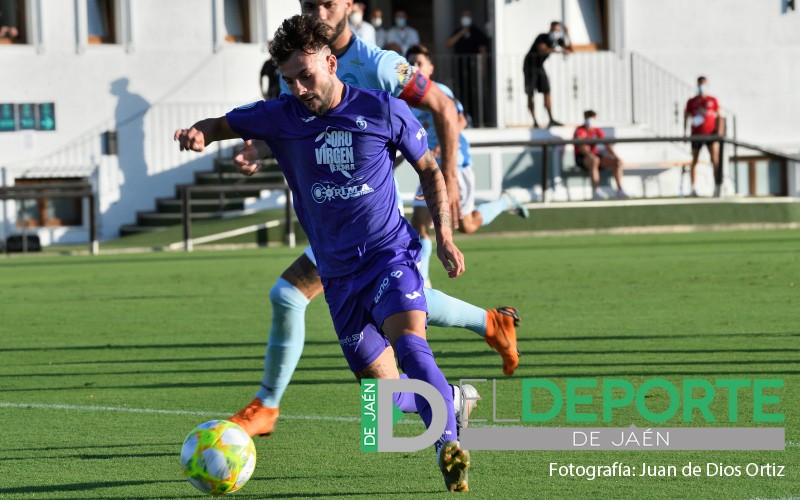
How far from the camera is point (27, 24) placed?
28.0 m

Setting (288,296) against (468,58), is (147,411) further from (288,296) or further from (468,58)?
(468,58)

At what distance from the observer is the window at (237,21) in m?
29.8

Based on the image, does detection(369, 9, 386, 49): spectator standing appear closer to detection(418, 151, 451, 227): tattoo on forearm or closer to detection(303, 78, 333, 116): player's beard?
detection(418, 151, 451, 227): tattoo on forearm

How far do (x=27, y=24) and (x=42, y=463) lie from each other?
2291 centimetres

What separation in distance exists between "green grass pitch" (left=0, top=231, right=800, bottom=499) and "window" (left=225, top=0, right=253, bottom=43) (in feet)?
37.2

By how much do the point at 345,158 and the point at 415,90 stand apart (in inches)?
50.7

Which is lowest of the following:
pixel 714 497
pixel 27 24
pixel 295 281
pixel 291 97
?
pixel 714 497

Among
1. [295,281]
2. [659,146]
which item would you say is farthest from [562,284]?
[659,146]

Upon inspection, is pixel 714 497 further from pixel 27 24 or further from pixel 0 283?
pixel 27 24

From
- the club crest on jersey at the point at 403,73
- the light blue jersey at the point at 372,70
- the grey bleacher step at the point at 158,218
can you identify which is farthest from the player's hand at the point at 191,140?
the grey bleacher step at the point at 158,218

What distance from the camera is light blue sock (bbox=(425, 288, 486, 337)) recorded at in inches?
300

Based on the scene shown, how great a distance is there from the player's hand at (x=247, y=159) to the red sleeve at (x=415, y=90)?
1125 millimetres

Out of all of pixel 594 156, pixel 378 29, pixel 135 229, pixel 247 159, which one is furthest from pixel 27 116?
pixel 247 159

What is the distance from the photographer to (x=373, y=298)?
235 inches
